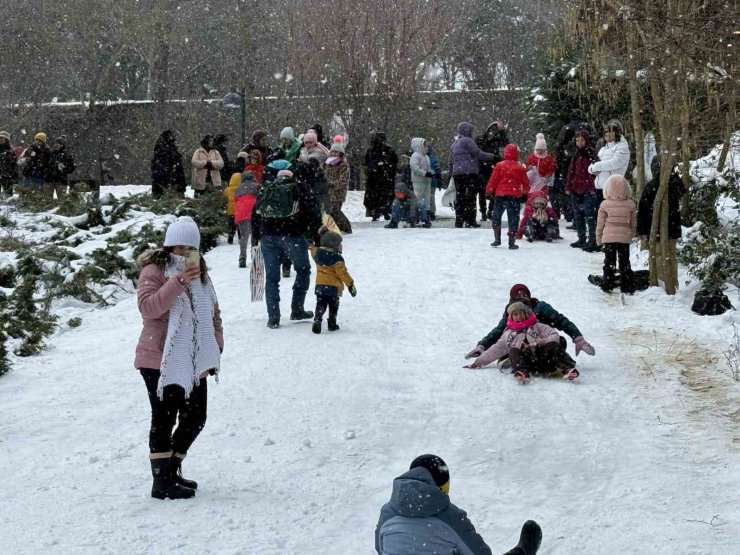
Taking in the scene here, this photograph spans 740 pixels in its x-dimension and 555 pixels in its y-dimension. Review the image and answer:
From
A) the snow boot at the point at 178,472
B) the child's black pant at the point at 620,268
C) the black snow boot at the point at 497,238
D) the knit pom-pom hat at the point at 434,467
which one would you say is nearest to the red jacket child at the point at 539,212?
the black snow boot at the point at 497,238

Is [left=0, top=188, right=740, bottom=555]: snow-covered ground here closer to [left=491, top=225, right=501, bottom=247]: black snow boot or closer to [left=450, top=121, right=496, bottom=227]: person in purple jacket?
[left=491, top=225, right=501, bottom=247]: black snow boot

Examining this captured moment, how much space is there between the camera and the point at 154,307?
6371 millimetres

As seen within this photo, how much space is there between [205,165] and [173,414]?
14.3 m

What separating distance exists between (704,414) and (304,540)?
389cm

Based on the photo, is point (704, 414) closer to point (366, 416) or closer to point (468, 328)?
point (366, 416)

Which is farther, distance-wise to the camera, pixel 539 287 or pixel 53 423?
pixel 539 287

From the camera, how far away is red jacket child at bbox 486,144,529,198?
16484 mm

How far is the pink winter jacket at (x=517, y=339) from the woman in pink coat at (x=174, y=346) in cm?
388

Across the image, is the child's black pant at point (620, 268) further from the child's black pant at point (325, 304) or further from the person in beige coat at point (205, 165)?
the person in beige coat at point (205, 165)

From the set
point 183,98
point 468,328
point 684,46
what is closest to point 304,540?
point 468,328

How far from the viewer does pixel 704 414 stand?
862cm

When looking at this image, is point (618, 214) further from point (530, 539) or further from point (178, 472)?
point (530, 539)

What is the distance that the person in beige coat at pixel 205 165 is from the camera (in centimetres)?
2031

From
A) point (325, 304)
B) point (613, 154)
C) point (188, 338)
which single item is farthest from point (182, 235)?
point (613, 154)
